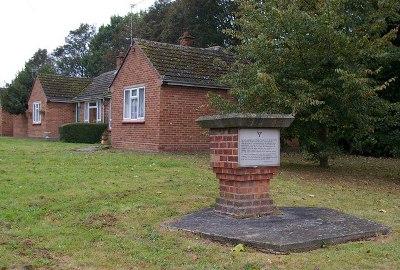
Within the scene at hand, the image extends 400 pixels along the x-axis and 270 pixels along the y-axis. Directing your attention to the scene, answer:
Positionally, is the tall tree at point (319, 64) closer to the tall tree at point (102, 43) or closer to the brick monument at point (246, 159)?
the brick monument at point (246, 159)

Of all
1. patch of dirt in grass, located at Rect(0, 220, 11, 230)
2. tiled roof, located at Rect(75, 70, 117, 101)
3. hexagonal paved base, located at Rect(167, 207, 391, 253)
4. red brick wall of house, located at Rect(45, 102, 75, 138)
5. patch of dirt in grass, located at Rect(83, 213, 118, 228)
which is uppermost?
tiled roof, located at Rect(75, 70, 117, 101)

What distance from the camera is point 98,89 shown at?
3181 centimetres

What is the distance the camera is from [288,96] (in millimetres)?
12805

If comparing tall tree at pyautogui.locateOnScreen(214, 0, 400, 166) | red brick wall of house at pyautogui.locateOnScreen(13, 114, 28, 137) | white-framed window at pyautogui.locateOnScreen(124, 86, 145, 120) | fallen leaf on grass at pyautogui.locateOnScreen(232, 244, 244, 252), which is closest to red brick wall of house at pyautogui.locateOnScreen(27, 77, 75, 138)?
red brick wall of house at pyautogui.locateOnScreen(13, 114, 28, 137)

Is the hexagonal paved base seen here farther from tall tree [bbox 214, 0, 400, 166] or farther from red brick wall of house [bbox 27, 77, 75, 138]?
red brick wall of house [bbox 27, 77, 75, 138]

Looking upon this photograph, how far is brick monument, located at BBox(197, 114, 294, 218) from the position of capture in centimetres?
684

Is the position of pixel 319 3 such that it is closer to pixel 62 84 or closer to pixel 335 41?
pixel 335 41

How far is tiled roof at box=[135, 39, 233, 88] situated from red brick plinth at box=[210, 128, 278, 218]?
1185cm

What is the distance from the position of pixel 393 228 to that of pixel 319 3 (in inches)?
338

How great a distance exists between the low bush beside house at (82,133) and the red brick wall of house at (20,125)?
15.5m

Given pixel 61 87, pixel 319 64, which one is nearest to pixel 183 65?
pixel 319 64

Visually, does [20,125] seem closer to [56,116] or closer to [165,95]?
[56,116]

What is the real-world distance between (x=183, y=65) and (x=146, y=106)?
2353 mm

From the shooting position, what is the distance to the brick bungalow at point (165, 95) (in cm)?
1906
